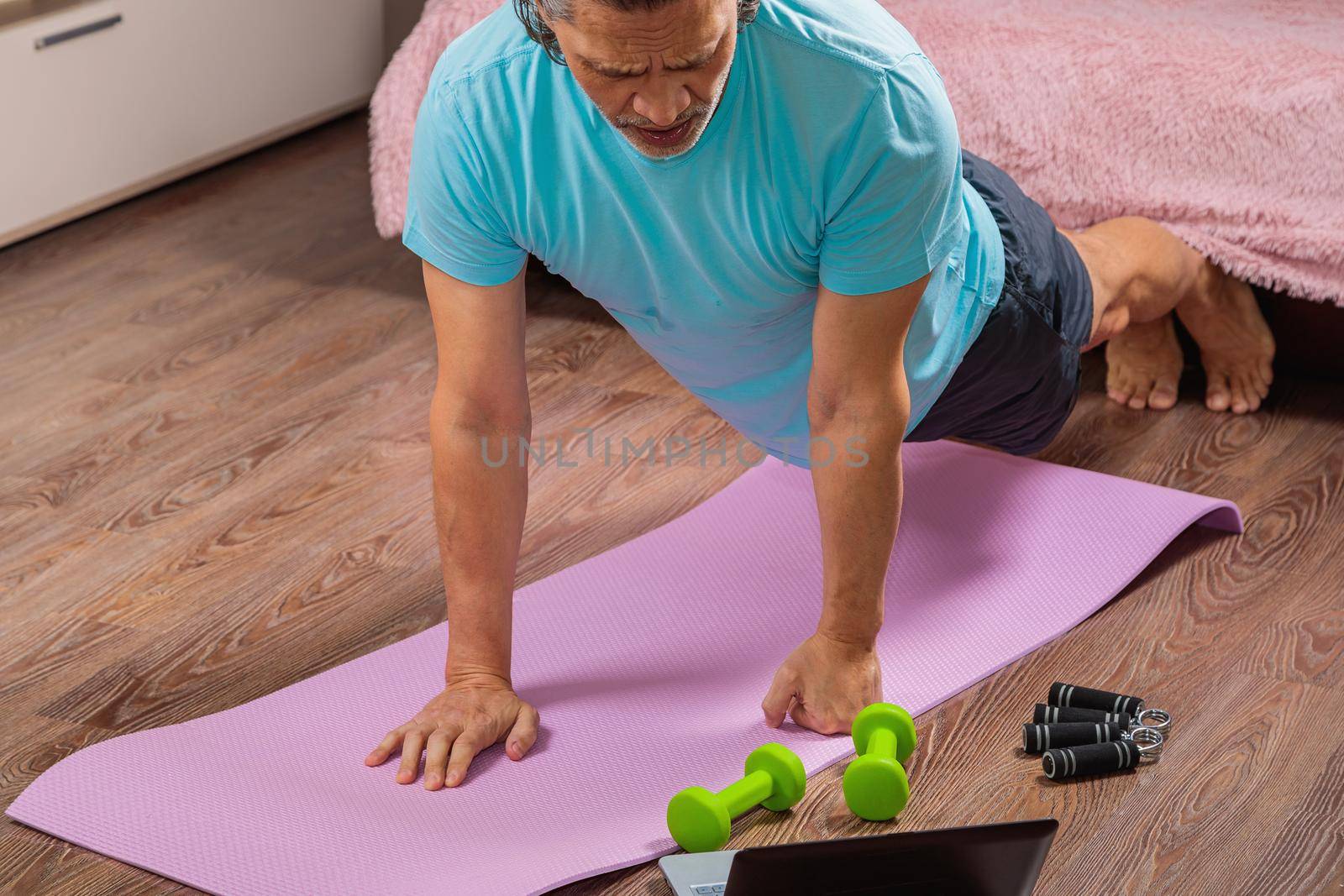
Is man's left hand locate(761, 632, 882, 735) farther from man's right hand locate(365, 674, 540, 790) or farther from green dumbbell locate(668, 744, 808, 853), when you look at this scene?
man's right hand locate(365, 674, 540, 790)

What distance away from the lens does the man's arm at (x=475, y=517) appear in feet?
3.75

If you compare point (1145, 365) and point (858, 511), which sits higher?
point (858, 511)

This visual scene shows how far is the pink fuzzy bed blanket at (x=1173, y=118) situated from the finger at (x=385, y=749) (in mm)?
1197

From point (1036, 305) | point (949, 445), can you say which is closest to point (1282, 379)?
point (949, 445)

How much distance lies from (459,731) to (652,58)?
23.1 inches

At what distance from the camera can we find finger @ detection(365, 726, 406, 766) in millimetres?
1174

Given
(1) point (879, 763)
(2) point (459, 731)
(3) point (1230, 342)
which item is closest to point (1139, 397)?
(3) point (1230, 342)

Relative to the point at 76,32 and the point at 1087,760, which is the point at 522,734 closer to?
the point at 1087,760

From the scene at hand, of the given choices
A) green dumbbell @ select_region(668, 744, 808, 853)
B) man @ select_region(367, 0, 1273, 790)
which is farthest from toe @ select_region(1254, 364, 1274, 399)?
green dumbbell @ select_region(668, 744, 808, 853)

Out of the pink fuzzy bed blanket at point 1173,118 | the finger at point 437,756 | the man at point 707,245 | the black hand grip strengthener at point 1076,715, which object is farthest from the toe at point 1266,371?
the finger at point 437,756

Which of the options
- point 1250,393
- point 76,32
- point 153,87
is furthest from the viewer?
point 153,87

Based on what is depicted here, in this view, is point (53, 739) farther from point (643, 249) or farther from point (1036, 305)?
point (1036, 305)

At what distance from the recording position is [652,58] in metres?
0.89

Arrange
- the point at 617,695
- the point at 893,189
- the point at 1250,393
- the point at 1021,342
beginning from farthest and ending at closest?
the point at 1250,393, the point at 1021,342, the point at 617,695, the point at 893,189
